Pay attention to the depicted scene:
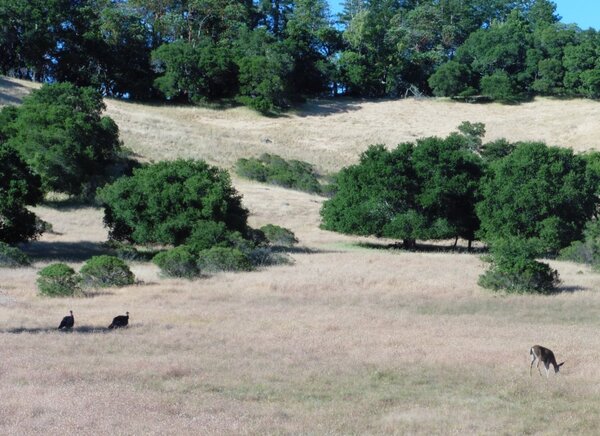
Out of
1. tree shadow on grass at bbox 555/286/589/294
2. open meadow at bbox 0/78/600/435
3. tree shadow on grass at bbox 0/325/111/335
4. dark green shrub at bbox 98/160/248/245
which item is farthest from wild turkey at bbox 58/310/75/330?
dark green shrub at bbox 98/160/248/245

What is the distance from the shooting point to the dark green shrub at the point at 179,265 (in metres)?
30.9

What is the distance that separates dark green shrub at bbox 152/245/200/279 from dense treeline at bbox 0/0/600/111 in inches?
2474

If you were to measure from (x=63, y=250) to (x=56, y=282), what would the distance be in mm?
14700

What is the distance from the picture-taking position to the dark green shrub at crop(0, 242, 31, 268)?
31.5m

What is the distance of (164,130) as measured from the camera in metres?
79.1

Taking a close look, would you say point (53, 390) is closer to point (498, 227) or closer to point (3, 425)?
point (3, 425)

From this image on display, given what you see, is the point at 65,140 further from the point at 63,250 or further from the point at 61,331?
the point at 61,331

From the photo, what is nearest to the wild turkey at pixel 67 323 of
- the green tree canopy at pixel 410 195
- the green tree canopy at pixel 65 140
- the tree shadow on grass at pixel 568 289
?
the tree shadow on grass at pixel 568 289

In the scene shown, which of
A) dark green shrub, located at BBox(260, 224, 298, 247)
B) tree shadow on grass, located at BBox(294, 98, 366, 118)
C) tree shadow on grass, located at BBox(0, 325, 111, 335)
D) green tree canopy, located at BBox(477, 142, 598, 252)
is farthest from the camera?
tree shadow on grass, located at BBox(294, 98, 366, 118)

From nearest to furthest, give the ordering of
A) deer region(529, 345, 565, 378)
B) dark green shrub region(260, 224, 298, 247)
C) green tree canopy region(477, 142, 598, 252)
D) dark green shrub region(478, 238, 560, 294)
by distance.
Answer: deer region(529, 345, 565, 378) < dark green shrub region(478, 238, 560, 294) < dark green shrub region(260, 224, 298, 247) < green tree canopy region(477, 142, 598, 252)

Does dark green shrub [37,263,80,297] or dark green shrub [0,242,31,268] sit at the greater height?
dark green shrub [37,263,80,297]

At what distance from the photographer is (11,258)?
3172 cm

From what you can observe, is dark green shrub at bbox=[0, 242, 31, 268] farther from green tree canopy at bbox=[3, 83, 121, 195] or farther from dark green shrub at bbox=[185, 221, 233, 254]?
A: green tree canopy at bbox=[3, 83, 121, 195]

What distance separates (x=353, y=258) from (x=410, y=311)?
14.5m
